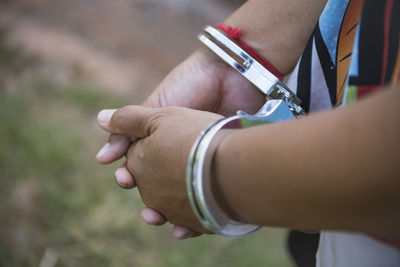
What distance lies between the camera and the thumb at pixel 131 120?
0.97 m

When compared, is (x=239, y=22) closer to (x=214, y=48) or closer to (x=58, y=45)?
(x=214, y=48)

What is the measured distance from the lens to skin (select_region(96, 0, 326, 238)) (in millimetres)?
1120

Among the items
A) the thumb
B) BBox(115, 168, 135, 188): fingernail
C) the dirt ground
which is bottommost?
the dirt ground

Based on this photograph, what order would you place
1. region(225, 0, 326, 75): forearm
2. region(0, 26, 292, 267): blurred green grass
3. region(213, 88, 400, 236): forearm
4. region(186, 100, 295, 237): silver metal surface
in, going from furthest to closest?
region(0, 26, 292, 267): blurred green grass
region(225, 0, 326, 75): forearm
region(186, 100, 295, 237): silver metal surface
region(213, 88, 400, 236): forearm

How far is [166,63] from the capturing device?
3658mm

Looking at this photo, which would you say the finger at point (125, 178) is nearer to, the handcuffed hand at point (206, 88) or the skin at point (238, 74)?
the skin at point (238, 74)

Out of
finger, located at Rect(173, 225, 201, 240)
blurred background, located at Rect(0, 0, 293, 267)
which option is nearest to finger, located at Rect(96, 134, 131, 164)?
finger, located at Rect(173, 225, 201, 240)

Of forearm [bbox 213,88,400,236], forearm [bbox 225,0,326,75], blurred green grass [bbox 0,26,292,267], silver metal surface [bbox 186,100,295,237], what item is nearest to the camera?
forearm [bbox 213,88,400,236]

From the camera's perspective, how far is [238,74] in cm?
121

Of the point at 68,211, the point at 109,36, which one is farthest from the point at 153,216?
the point at 109,36

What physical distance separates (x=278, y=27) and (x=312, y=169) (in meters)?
0.61

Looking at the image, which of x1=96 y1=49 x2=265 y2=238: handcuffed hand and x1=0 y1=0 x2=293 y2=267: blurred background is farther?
x1=0 y1=0 x2=293 y2=267: blurred background

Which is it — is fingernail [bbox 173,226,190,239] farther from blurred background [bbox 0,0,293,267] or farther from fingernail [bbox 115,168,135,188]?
blurred background [bbox 0,0,293,267]

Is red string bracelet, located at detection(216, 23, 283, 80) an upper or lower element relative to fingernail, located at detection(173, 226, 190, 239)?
upper
